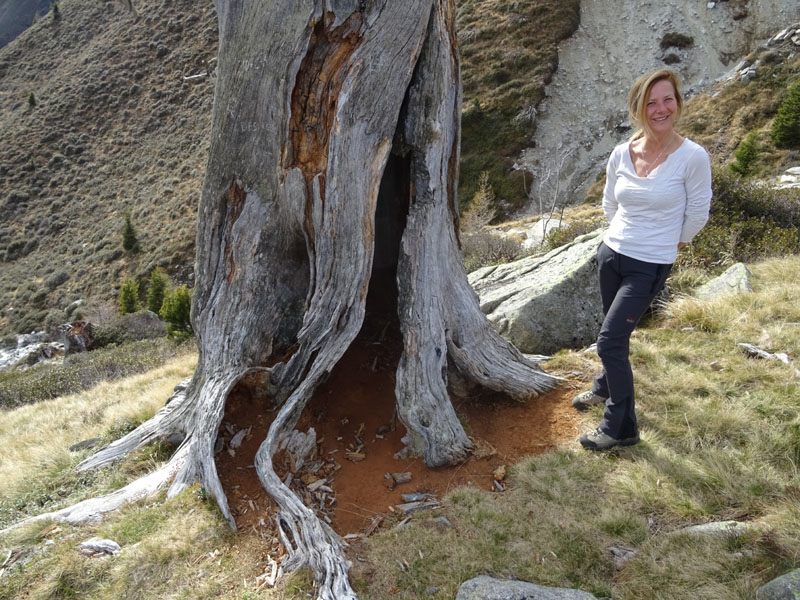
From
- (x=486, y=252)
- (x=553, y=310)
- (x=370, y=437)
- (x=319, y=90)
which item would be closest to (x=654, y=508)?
(x=370, y=437)

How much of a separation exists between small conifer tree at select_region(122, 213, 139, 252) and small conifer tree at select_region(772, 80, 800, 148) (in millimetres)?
35462

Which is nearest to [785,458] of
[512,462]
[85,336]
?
[512,462]

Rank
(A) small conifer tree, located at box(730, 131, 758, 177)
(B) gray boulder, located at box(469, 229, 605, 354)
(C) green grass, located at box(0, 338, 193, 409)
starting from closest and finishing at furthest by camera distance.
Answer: (B) gray boulder, located at box(469, 229, 605, 354)
(C) green grass, located at box(0, 338, 193, 409)
(A) small conifer tree, located at box(730, 131, 758, 177)

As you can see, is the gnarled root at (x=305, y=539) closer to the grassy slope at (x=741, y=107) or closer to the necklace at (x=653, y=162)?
the necklace at (x=653, y=162)

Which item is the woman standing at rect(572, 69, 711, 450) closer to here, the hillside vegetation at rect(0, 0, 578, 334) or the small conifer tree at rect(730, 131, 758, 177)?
the small conifer tree at rect(730, 131, 758, 177)

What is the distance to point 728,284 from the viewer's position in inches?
258

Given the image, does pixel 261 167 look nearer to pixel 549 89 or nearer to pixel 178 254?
pixel 178 254

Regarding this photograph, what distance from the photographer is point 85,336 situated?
19453mm

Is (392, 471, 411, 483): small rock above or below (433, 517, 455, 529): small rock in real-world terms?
above

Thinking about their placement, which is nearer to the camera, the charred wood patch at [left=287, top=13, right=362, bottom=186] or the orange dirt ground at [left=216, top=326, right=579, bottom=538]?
the orange dirt ground at [left=216, top=326, right=579, bottom=538]

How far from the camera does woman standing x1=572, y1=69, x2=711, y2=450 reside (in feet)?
10.2

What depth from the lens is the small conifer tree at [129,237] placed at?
1300 inches

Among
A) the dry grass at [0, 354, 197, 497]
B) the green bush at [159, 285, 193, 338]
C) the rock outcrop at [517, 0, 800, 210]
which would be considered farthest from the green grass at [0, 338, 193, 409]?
the rock outcrop at [517, 0, 800, 210]

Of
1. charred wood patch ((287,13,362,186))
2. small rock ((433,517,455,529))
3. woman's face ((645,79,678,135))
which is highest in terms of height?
charred wood patch ((287,13,362,186))
